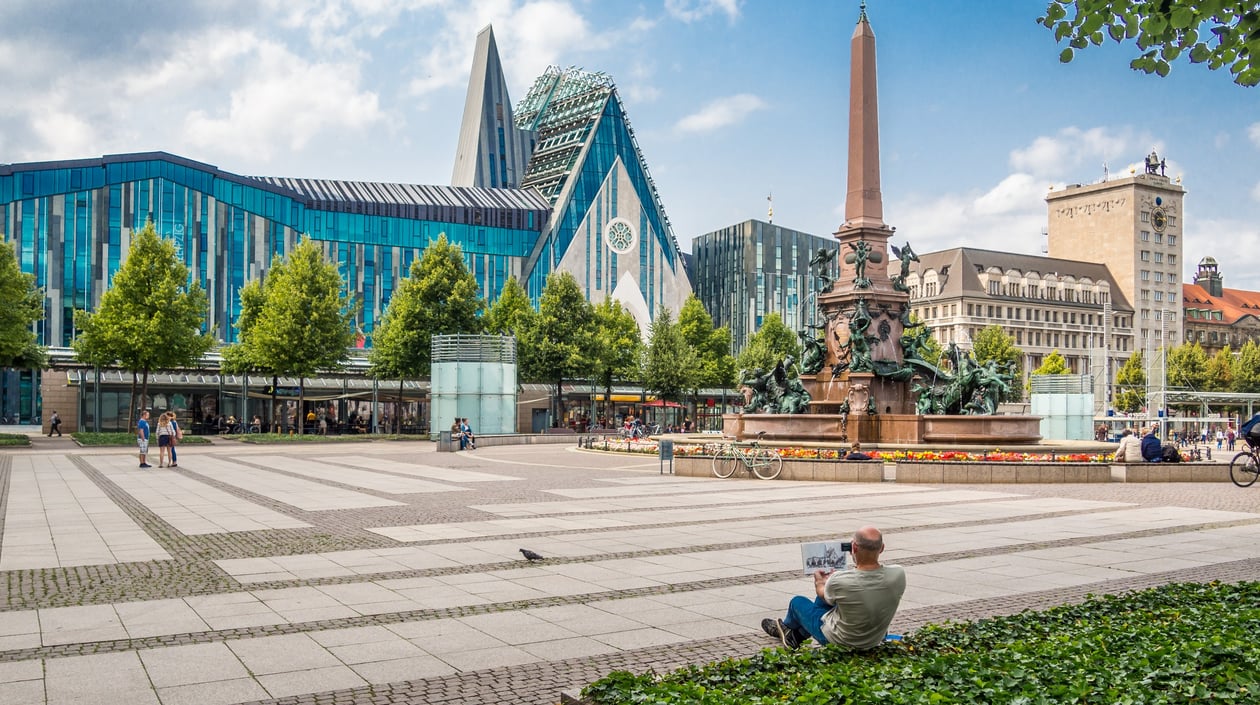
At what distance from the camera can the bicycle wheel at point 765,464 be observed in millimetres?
24719

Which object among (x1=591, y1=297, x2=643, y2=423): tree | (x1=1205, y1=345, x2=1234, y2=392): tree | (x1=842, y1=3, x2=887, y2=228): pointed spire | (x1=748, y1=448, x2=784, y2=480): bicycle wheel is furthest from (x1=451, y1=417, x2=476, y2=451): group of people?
(x1=1205, y1=345, x2=1234, y2=392): tree

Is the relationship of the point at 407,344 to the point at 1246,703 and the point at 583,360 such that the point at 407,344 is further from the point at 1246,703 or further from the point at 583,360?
the point at 1246,703

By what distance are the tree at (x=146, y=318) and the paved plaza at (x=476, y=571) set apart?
26282mm

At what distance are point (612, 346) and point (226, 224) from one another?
1569 inches

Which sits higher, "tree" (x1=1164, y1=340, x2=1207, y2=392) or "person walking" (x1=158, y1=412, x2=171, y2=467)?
"tree" (x1=1164, y1=340, x2=1207, y2=392)

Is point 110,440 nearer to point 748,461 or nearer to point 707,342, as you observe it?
point 748,461

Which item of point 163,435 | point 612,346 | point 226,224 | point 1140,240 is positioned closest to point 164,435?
point 163,435

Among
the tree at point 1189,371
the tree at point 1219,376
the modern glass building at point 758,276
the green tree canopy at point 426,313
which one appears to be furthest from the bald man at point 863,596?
the modern glass building at point 758,276

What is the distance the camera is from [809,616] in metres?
6.96

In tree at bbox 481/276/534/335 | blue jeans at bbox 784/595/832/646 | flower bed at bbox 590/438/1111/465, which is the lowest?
flower bed at bbox 590/438/1111/465

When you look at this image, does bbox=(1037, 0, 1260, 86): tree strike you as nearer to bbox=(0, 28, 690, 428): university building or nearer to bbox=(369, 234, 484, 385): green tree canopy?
bbox=(369, 234, 484, 385): green tree canopy

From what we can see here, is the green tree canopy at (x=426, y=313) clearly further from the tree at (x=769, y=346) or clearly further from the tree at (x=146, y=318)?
the tree at (x=769, y=346)

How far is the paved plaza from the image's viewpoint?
7.14m

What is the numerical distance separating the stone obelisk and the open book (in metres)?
23.7
